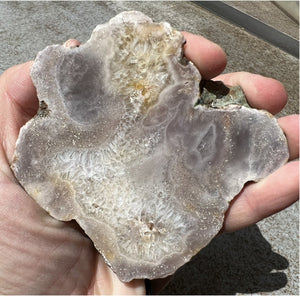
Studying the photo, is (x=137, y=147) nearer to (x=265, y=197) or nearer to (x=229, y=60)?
(x=265, y=197)

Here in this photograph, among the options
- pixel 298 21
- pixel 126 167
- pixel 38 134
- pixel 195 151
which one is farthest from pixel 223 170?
pixel 298 21

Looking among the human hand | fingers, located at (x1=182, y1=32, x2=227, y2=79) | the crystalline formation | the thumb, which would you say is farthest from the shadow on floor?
fingers, located at (x1=182, y1=32, x2=227, y2=79)

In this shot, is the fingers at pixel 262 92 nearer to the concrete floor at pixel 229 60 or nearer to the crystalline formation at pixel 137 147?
the crystalline formation at pixel 137 147

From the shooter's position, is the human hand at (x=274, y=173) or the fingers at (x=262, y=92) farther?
the fingers at (x=262, y=92)

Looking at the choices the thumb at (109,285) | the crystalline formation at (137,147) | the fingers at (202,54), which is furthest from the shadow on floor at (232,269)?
the fingers at (202,54)

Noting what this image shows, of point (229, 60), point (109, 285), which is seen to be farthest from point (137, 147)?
point (229, 60)

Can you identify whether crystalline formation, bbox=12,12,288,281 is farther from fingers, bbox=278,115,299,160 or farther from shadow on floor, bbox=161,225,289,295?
shadow on floor, bbox=161,225,289,295

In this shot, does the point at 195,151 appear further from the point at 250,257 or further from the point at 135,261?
the point at 250,257
